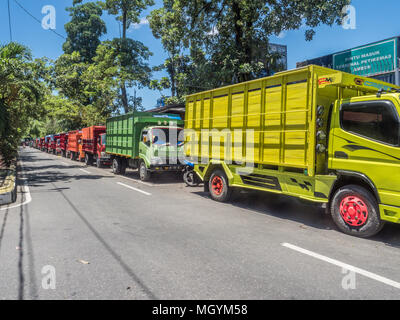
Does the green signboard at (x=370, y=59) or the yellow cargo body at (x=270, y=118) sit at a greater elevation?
the green signboard at (x=370, y=59)

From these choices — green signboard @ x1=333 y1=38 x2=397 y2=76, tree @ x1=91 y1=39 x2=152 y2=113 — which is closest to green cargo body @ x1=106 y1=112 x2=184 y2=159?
green signboard @ x1=333 y1=38 x2=397 y2=76

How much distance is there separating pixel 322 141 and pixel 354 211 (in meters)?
1.45

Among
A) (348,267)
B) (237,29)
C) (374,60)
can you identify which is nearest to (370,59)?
(374,60)

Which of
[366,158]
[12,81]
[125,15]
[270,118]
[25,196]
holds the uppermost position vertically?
[125,15]

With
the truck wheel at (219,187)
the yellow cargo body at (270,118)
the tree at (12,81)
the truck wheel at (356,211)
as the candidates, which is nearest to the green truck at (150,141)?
the yellow cargo body at (270,118)

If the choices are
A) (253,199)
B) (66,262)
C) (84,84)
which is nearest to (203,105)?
(253,199)

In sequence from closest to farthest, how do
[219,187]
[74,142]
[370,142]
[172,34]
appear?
1. [370,142]
2. [219,187]
3. [172,34]
4. [74,142]

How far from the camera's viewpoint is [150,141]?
13.2 meters

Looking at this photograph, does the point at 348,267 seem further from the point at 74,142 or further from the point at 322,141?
the point at 74,142

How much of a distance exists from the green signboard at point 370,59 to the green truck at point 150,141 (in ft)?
24.6

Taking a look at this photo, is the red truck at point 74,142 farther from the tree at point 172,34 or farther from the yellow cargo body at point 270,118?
the yellow cargo body at point 270,118

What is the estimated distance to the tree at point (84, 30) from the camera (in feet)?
154

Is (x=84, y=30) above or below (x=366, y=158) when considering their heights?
above

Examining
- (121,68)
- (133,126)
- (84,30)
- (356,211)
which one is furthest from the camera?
(84,30)
